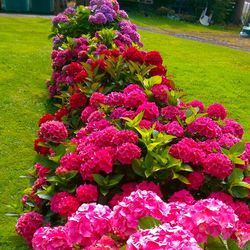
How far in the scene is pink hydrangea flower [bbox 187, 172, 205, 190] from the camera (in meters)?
2.78

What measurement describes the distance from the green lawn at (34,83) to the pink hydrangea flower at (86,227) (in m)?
1.25

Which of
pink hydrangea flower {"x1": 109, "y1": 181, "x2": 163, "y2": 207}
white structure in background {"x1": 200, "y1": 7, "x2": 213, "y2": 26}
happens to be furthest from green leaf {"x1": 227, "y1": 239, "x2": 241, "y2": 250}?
white structure in background {"x1": 200, "y1": 7, "x2": 213, "y2": 26}

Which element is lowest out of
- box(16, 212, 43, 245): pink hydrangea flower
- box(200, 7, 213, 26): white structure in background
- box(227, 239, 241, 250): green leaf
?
box(200, 7, 213, 26): white structure in background

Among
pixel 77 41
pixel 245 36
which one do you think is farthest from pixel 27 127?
pixel 245 36

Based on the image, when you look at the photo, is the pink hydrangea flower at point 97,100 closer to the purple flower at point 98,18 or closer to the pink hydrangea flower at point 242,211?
the pink hydrangea flower at point 242,211

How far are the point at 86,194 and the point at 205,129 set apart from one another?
105cm

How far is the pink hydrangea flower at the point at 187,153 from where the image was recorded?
9.45 feet

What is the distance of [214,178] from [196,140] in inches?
19.7

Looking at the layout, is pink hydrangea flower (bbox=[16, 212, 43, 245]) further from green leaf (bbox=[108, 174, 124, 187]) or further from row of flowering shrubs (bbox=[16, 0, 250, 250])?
green leaf (bbox=[108, 174, 124, 187])

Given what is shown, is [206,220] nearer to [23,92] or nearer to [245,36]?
[23,92]

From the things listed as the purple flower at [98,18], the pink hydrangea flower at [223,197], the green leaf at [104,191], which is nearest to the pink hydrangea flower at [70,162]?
the green leaf at [104,191]

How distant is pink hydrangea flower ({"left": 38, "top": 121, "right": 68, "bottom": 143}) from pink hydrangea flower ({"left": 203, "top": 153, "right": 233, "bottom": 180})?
1.05 meters

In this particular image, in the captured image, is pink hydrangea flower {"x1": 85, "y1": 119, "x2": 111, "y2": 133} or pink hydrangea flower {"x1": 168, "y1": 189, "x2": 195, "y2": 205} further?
pink hydrangea flower {"x1": 85, "y1": 119, "x2": 111, "y2": 133}

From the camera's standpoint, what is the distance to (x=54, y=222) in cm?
292
